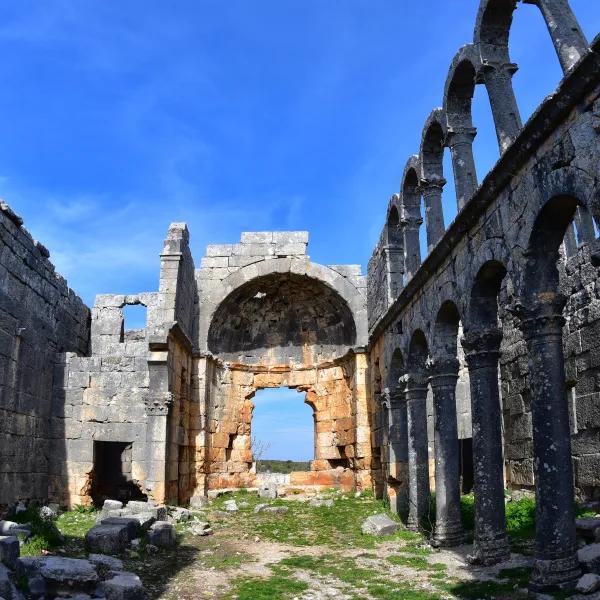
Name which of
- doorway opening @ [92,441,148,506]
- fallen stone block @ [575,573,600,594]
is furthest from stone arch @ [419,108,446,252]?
doorway opening @ [92,441,148,506]

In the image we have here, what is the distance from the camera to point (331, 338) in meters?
18.7

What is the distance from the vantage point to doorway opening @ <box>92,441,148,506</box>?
16.4 metres

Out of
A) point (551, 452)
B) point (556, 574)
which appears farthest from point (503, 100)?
point (556, 574)

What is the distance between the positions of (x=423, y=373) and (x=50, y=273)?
8.29 m

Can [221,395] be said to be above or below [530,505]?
above

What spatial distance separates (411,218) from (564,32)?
6593mm

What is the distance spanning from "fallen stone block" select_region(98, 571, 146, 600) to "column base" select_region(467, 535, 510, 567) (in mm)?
4175

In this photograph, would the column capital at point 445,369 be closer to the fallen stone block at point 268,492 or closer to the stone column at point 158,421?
the stone column at point 158,421

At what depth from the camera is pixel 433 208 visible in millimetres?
10570

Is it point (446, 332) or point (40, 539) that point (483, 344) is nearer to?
point (446, 332)

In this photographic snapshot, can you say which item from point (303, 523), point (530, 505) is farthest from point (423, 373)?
point (303, 523)

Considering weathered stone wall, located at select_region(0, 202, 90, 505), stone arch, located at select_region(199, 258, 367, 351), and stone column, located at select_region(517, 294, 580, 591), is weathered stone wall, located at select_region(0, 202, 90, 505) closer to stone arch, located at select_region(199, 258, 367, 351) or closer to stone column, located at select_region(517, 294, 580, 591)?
stone arch, located at select_region(199, 258, 367, 351)

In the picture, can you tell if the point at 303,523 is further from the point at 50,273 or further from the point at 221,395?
the point at 50,273

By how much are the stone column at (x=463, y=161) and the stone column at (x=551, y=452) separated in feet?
8.61
